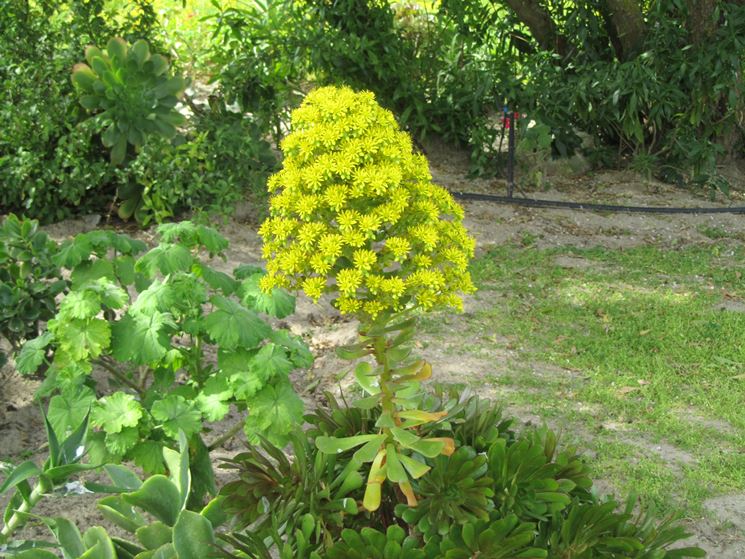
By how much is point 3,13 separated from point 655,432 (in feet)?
15.8

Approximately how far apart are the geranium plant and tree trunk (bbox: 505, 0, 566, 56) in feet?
18.1

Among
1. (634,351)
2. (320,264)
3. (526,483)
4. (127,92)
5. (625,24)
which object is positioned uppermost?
(625,24)

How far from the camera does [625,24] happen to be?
303 inches

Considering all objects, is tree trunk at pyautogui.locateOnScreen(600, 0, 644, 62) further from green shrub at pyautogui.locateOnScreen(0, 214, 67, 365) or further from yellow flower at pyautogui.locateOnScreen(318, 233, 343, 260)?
yellow flower at pyautogui.locateOnScreen(318, 233, 343, 260)

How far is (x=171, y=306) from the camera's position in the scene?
3.49m

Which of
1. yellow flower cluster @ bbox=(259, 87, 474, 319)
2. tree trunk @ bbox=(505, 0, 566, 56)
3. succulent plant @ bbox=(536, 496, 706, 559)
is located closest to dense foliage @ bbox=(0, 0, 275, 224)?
tree trunk @ bbox=(505, 0, 566, 56)

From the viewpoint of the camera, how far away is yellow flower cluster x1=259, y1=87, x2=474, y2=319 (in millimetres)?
2572

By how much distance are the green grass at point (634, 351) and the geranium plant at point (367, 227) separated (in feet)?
5.84

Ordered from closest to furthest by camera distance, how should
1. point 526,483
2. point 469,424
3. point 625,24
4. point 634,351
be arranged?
point 526,483
point 469,424
point 634,351
point 625,24

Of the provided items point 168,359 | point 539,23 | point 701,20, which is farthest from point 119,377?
point 701,20

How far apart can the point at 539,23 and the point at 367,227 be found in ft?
19.4

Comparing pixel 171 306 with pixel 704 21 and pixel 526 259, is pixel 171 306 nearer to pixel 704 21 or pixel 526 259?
pixel 526 259

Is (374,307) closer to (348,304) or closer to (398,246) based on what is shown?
(348,304)

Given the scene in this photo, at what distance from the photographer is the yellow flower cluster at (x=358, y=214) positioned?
2.57 metres
